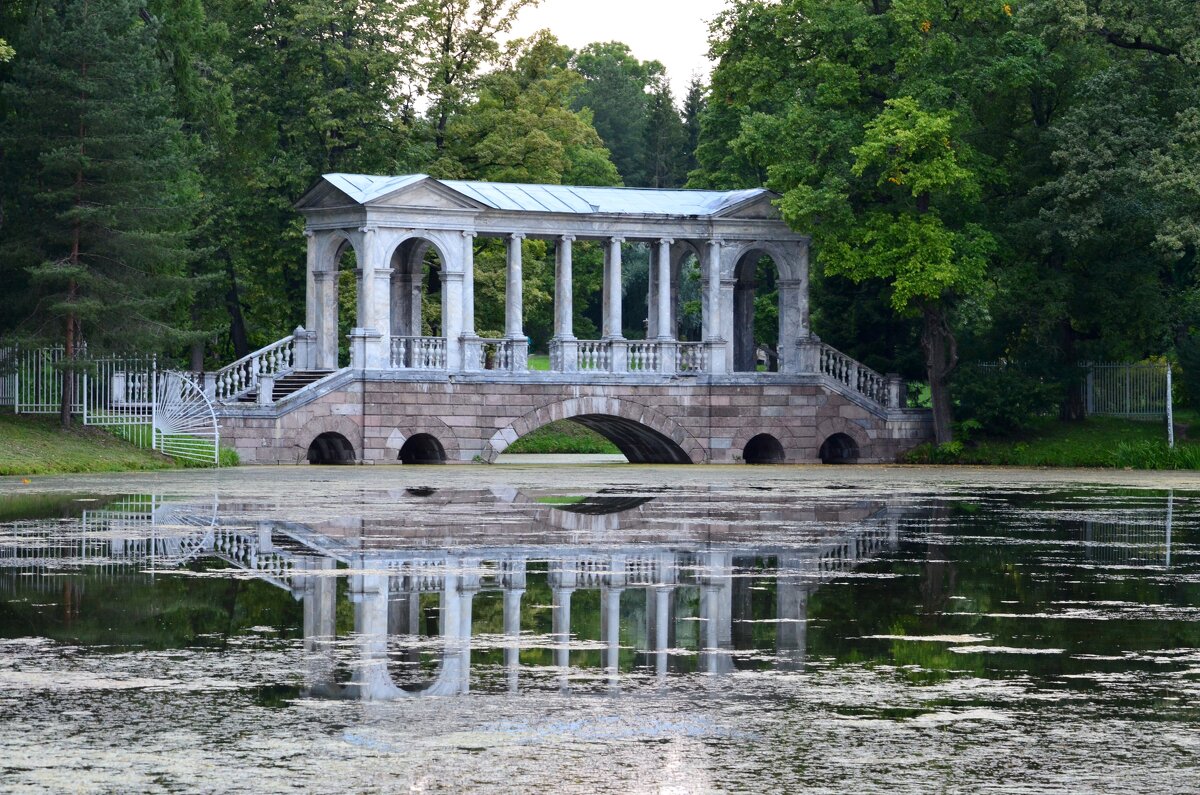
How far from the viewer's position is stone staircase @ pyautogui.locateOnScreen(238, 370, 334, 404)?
1772 inches

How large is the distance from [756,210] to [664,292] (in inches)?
128

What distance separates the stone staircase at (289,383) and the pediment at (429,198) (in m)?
4.35

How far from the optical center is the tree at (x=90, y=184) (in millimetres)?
40594

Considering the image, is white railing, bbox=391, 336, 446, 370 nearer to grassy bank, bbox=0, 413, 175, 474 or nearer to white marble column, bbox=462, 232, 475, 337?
white marble column, bbox=462, 232, 475, 337

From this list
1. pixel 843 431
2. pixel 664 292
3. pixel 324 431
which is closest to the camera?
pixel 324 431

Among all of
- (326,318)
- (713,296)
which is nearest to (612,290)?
(713,296)

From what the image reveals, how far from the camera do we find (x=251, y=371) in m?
45.1

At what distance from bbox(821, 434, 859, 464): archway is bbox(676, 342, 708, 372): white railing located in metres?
3.84

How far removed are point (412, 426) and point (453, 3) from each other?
17949 mm

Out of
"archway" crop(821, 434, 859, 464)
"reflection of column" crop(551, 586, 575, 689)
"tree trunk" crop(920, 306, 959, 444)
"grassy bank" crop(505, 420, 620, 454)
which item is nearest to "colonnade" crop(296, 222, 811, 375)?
"archway" crop(821, 434, 859, 464)

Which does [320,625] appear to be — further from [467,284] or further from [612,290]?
[612,290]

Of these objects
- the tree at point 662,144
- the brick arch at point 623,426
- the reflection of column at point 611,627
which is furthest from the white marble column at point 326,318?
the tree at point 662,144

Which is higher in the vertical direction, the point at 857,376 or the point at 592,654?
the point at 857,376

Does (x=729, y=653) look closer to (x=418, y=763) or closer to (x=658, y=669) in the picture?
(x=658, y=669)
